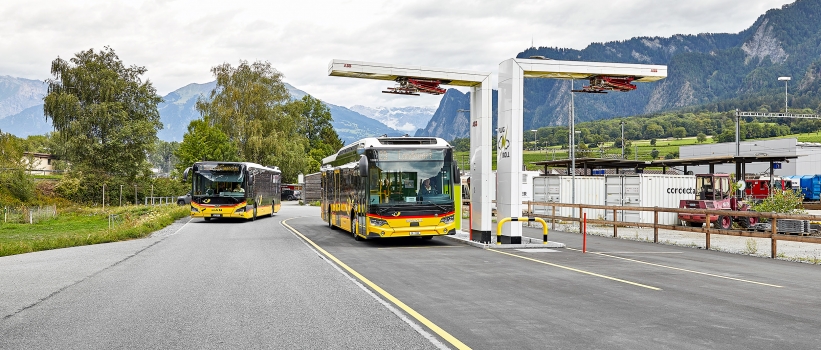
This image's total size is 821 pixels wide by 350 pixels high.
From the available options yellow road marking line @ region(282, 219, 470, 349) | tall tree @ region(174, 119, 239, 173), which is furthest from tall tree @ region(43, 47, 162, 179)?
yellow road marking line @ region(282, 219, 470, 349)

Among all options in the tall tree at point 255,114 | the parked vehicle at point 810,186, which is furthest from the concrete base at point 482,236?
the parked vehicle at point 810,186

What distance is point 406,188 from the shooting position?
19.6 meters

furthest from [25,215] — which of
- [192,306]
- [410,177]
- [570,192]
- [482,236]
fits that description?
[192,306]

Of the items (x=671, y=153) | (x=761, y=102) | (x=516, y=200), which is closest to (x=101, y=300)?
(x=516, y=200)

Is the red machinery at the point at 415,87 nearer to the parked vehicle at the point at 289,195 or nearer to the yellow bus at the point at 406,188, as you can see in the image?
the yellow bus at the point at 406,188

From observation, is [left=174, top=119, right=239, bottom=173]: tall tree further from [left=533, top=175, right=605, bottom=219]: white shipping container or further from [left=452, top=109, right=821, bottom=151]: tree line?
[left=452, top=109, right=821, bottom=151]: tree line

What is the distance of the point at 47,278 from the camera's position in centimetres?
1226

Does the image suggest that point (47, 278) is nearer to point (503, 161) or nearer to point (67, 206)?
point (503, 161)

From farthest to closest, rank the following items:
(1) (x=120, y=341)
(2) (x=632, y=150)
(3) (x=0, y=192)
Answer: (2) (x=632, y=150) → (3) (x=0, y=192) → (1) (x=120, y=341)

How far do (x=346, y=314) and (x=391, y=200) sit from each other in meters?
11.2

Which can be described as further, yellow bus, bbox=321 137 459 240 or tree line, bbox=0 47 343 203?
tree line, bbox=0 47 343 203

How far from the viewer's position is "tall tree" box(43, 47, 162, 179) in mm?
62125

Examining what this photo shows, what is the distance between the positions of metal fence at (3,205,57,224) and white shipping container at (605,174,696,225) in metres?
36.3

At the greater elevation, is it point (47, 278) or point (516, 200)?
point (516, 200)
